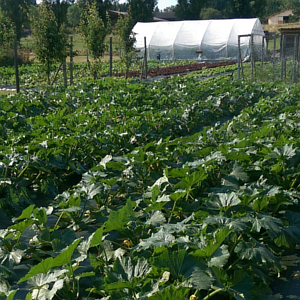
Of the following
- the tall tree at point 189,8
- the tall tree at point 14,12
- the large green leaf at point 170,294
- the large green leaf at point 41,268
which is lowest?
the large green leaf at point 170,294

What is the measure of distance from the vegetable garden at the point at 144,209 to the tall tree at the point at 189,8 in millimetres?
55745

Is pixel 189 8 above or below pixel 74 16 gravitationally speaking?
above

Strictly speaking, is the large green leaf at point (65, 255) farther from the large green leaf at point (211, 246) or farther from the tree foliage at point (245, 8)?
the tree foliage at point (245, 8)

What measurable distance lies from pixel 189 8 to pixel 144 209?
6071 cm

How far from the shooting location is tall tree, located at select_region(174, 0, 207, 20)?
2402 inches

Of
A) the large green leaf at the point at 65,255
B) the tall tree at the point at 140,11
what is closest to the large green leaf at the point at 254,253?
the large green leaf at the point at 65,255

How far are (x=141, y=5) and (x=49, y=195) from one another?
54.3 meters

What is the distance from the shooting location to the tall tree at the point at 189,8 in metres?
61.0

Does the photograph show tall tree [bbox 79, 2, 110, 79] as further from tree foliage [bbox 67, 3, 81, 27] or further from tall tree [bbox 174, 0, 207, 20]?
tree foliage [bbox 67, 3, 81, 27]

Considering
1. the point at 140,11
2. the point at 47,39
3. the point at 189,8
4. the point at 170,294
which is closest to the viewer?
the point at 170,294

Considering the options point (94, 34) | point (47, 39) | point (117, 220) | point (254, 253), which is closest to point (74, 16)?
point (94, 34)

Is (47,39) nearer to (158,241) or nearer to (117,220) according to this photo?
(117,220)

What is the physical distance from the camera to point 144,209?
367 centimetres

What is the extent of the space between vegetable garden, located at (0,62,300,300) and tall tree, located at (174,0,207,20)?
55.7 meters
